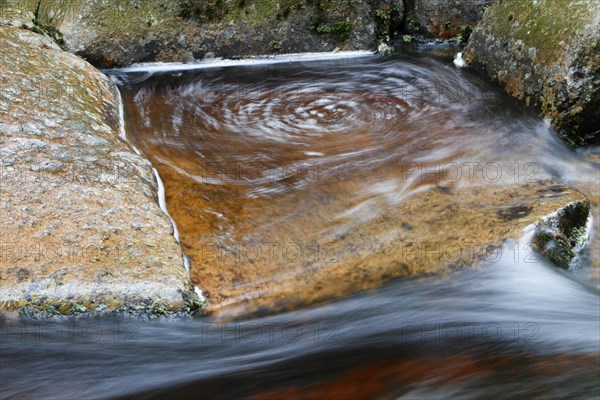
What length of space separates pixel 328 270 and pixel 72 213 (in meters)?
1.93

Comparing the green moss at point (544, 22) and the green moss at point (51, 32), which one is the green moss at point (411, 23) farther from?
the green moss at point (51, 32)

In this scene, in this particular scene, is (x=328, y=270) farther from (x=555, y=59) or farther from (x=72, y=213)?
(x=555, y=59)

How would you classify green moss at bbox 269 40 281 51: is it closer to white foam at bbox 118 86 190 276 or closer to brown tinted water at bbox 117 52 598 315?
brown tinted water at bbox 117 52 598 315

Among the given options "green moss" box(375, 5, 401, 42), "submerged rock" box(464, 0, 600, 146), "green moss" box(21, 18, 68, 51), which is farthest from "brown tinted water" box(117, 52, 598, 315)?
"green moss" box(21, 18, 68, 51)

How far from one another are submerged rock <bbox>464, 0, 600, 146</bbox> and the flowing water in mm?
238

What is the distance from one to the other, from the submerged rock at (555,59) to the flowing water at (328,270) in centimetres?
24

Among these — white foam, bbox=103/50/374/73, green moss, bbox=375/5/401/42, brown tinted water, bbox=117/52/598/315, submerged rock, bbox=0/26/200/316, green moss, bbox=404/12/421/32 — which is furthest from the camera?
green moss, bbox=404/12/421/32

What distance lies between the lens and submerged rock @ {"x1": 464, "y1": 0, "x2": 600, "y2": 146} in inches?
233

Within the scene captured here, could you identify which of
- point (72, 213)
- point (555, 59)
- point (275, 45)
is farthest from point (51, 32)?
point (555, 59)

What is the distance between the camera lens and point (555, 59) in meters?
6.18

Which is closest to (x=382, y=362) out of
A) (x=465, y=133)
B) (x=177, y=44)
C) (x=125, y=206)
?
(x=125, y=206)

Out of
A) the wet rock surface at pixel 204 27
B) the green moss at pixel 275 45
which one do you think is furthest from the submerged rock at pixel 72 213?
the green moss at pixel 275 45

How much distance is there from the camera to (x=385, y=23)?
335 inches

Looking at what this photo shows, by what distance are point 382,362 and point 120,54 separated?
6523 millimetres
